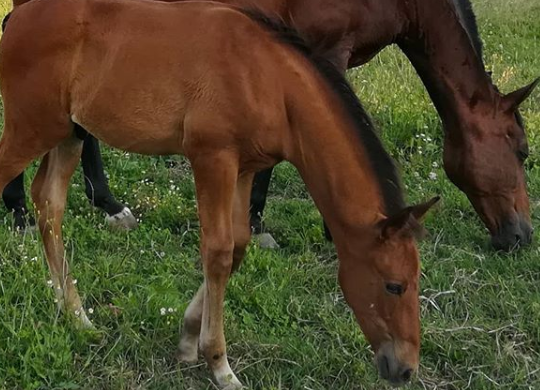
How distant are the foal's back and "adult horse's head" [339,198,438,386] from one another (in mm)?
586

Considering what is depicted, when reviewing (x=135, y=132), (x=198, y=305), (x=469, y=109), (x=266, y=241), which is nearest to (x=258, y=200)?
(x=266, y=241)

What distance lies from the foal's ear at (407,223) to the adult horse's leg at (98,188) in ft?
7.35

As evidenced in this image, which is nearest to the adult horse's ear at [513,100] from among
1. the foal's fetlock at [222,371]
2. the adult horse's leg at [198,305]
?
the adult horse's leg at [198,305]

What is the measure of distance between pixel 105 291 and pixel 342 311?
44.6 inches

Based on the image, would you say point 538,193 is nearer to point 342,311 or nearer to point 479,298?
point 479,298

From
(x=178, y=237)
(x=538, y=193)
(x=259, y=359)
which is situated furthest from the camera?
(x=538, y=193)

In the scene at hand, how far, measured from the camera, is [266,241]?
15.7ft

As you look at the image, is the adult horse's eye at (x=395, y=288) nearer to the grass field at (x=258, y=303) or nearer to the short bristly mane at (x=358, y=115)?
the short bristly mane at (x=358, y=115)

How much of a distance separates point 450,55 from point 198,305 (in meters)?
2.22

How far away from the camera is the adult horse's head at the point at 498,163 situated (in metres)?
4.73

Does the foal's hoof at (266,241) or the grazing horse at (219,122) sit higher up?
the grazing horse at (219,122)

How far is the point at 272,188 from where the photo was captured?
5.64 meters

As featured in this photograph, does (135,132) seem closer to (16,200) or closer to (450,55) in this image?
(16,200)

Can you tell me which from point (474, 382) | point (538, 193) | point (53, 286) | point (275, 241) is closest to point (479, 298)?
point (474, 382)
